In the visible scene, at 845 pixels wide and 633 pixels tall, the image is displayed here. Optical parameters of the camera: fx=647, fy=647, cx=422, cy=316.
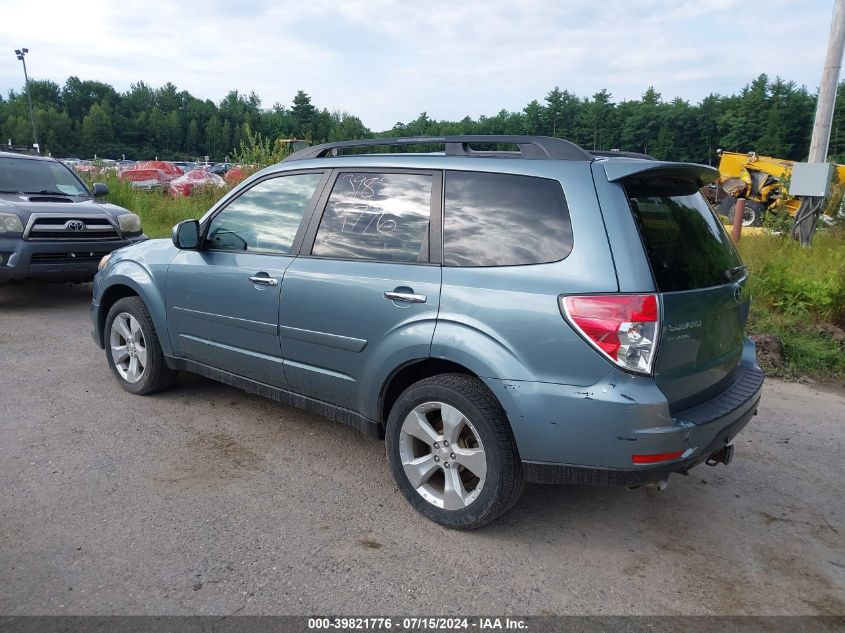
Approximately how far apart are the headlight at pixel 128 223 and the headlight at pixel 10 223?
1096mm

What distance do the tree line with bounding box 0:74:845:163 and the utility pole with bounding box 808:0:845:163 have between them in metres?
41.4

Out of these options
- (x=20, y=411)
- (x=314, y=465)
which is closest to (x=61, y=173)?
(x=20, y=411)

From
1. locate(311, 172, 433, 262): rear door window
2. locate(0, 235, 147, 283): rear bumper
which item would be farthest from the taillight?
locate(0, 235, 147, 283): rear bumper

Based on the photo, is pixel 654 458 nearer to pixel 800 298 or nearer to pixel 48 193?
pixel 800 298

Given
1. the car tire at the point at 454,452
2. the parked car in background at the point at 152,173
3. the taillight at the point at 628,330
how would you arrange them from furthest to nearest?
the parked car in background at the point at 152,173, the car tire at the point at 454,452, the taillight at the point at 628,330

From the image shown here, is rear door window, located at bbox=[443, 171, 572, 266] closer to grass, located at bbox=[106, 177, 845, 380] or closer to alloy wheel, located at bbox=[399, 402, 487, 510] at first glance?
alloy wheel, located at bbox=[399, 402, 487, 510]

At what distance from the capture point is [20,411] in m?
4.55

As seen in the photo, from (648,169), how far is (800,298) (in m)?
5.02

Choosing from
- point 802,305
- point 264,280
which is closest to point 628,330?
point 264,280

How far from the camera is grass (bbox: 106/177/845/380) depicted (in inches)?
239

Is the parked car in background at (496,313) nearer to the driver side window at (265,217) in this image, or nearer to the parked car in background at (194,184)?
the driver side window at (265,217)

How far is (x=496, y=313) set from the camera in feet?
9.54

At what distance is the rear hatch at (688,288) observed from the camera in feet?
9.00

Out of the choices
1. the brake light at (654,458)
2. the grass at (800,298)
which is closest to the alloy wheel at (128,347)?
the brake light at (654,458)
